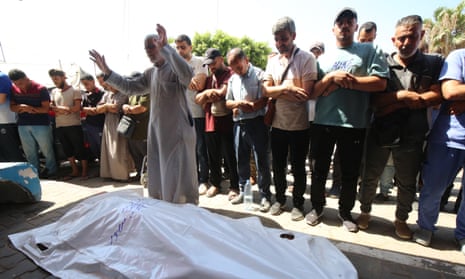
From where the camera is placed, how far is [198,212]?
198 cm

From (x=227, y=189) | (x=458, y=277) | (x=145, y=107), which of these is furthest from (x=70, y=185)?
(x=458, y=277)

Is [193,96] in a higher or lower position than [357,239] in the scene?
higher

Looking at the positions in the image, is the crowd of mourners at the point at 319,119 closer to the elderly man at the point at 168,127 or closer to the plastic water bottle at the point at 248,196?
the elderly man at the point at 168,127

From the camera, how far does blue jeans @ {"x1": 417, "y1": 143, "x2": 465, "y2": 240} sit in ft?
7.24

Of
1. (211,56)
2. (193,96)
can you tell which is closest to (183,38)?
(211,56)

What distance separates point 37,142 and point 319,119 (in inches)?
210

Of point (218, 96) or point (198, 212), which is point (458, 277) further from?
point (218, 96)

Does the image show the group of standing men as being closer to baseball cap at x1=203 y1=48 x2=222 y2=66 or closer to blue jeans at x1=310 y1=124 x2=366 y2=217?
blue jeans at x1=310 y1=124 x2=366 y2=217

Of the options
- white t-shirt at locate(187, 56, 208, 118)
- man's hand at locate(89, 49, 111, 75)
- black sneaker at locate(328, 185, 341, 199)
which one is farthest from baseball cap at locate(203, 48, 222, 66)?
black sneaker at locate(328, 185, 341, 199)

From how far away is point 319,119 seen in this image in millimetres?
2645

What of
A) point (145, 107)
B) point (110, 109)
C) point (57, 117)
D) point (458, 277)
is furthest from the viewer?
point (57, 117)

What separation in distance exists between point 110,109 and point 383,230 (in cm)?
455

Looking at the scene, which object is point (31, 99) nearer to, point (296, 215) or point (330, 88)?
point (296, 215)

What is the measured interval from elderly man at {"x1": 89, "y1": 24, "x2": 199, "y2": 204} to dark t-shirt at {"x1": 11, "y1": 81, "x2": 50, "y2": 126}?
2.68m
